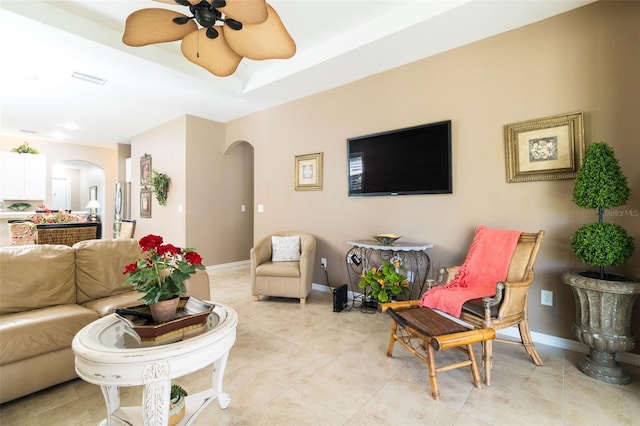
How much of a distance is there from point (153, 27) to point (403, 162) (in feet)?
8.18

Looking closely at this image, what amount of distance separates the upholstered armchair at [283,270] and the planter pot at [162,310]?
2.07 m

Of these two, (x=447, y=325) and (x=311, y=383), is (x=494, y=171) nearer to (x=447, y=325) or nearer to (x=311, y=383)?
(x=447, y=325)

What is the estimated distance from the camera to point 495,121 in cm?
264

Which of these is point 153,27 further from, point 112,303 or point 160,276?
point 112,303

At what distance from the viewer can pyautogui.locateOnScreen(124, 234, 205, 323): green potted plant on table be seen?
1278 mm

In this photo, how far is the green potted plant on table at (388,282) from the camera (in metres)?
2.78

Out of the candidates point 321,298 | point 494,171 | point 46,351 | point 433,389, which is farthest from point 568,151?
point 46,351

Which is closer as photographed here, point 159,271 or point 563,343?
point 159,271

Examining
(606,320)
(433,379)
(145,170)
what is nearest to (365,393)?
(433,379)

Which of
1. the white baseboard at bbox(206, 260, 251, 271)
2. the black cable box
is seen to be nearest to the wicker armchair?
the black cable box

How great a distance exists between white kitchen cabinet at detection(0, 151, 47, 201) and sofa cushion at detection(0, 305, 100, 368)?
255 inches

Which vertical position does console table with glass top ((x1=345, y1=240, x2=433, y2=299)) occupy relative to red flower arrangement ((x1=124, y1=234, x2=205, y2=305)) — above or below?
below

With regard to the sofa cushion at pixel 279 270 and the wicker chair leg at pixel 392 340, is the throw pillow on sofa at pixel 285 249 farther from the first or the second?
the wicker chair leg at pixel 392 340

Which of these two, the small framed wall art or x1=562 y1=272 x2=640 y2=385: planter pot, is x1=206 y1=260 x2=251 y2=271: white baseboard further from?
x1=562 y1=272 x2=640 y2=385: planter pot
